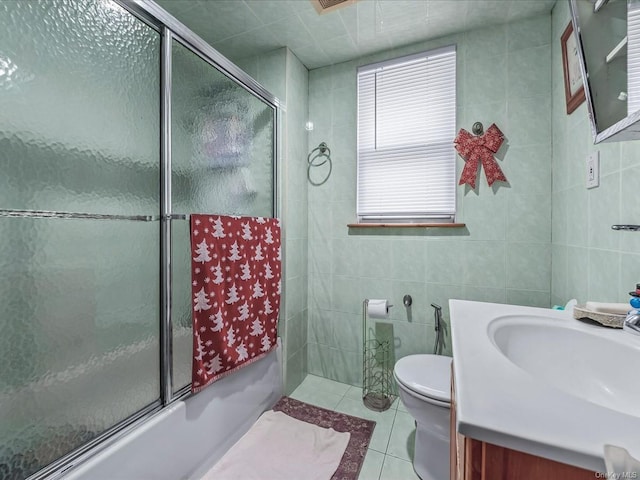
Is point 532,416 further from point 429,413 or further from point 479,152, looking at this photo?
point 479,152

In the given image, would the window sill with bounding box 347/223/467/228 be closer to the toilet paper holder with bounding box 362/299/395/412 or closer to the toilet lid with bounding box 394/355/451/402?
the toilet paper holder with bounding box 362/299/395/412

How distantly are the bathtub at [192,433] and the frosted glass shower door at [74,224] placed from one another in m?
0.09

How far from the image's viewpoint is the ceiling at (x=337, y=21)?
149 centimetres

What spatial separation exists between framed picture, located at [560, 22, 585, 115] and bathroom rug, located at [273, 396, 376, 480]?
6.06ft

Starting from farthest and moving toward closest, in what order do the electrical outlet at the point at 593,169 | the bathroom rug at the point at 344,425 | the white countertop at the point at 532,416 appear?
1. the bathroom rug at the point at 344,425
2. the electrical outlet at the point at 593,169
3. the white countertop at the point at 532,416

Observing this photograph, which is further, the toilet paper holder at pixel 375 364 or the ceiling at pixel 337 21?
the toilet paper holder at pixel 375 364

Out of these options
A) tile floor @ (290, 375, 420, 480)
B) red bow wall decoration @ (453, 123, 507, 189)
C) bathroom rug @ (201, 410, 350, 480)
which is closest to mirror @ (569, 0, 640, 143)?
red bow wall decoration @ (453, 123, 507, 189)

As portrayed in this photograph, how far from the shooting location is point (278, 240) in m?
1.67

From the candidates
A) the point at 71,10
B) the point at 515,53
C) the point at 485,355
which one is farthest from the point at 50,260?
the point at 515,53

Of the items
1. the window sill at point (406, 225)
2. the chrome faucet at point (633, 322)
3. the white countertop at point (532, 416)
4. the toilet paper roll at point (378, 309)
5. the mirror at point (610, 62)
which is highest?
the mirror at point (610, 62)

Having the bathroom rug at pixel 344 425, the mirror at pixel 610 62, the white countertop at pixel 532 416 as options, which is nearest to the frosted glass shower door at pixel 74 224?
the bathroom rug at pixel 344 425

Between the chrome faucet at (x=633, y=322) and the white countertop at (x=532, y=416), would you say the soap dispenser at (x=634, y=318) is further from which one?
the white countertop at (x=532, y=416)

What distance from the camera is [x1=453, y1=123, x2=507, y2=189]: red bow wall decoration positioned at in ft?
5.23

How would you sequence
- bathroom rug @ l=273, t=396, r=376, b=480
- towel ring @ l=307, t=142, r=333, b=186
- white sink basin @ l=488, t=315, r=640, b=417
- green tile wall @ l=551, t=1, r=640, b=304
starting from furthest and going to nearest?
towel ring @ l=307, t=142, r=333, b=186 < bathroom rug @ l=273, t=396, r=376, b=480 < green tile wall @ l=551, t=1, r=640, b=304 < white sink basin @ l=488, t=315, r=640, b=417
